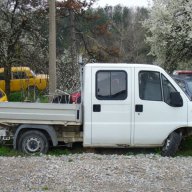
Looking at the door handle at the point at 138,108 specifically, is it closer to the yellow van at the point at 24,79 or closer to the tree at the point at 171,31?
the yellow van at the point at 24,79

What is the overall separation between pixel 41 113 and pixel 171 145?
2.92m

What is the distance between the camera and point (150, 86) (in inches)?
396

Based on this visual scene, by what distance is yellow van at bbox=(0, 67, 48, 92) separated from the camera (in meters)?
24.1

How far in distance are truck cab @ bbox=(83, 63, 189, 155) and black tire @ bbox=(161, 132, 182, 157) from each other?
106mm

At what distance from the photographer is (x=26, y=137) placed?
1012 cm

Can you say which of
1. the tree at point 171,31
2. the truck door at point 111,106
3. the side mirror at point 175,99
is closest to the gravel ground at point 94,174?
the truck door at point 111,106

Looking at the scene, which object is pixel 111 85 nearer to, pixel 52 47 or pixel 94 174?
pixel 94 174

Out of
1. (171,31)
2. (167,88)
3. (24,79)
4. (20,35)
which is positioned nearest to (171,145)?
(167,88)

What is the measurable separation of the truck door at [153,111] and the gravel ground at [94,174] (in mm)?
882

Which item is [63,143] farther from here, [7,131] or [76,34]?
[76,34]

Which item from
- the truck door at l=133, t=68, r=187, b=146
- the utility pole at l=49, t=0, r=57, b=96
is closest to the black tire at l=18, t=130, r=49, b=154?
the truck door at l=133, t=68, r=187, b=146

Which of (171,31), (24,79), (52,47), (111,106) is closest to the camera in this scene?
(111,106)

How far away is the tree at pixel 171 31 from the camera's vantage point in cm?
2964

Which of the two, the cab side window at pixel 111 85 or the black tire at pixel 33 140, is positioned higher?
the cab side window at pixel 111 85
